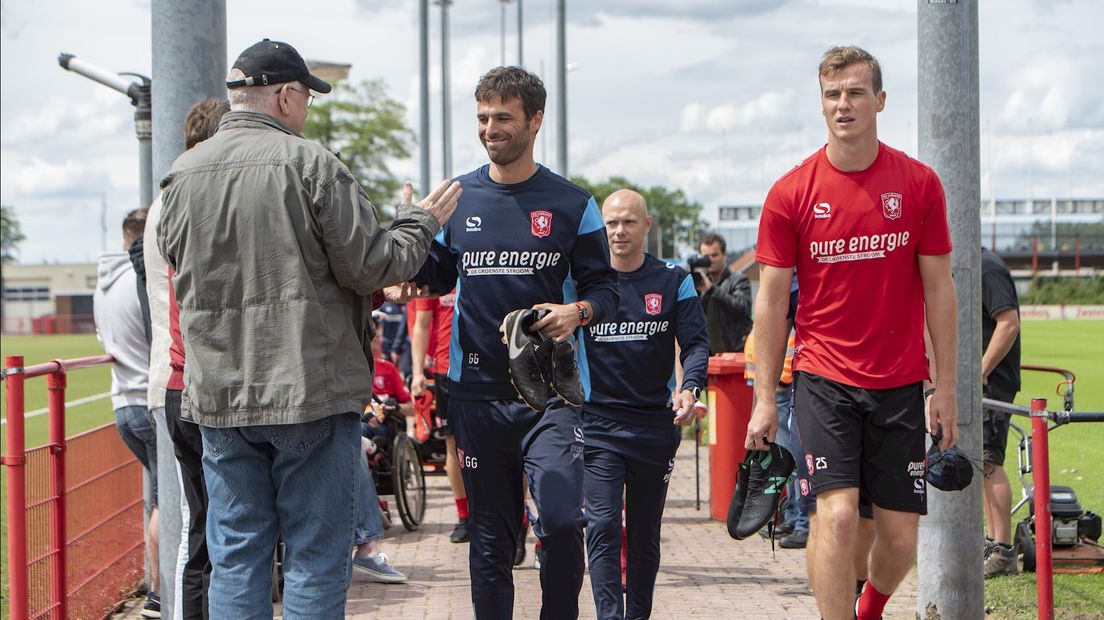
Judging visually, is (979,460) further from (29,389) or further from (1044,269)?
(1044,269)

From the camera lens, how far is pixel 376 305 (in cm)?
438

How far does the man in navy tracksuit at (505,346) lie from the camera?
477 cm

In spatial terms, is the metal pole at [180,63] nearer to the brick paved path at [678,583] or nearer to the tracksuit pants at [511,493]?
the tracksuit pants at [511,493]

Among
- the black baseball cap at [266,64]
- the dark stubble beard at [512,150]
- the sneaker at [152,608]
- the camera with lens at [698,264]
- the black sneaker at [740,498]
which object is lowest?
the sneaker at [152,608]

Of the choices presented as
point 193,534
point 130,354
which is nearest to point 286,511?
point 193,534

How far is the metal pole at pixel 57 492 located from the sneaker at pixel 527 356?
2.64 meters

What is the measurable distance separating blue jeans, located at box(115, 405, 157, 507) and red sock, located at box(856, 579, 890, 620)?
3715mm

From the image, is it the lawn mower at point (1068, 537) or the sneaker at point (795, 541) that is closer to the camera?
the lawn mower at point (1068, 537)

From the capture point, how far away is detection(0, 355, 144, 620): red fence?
5426 mm

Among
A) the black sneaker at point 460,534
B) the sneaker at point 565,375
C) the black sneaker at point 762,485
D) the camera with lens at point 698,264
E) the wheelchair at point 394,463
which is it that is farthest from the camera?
the camera with lens at point 698,264

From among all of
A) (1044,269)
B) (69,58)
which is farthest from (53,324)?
(69,58)

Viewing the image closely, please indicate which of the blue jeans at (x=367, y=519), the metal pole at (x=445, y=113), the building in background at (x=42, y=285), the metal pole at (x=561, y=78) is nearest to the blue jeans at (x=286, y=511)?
the blue jeans at (x=367, y=519)

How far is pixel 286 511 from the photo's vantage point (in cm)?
389

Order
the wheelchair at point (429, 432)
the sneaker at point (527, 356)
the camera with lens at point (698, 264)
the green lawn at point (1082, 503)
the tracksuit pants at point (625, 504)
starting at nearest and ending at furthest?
the sneaker at point (527, 356) < the tracksuit pants at point (625, 504) < the green lawn at point (1082, 503) < the camera with lens at point (698, 264) < the wheelchair at point (429, 432)
